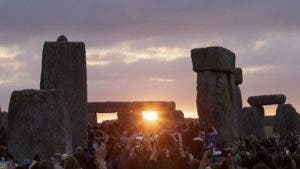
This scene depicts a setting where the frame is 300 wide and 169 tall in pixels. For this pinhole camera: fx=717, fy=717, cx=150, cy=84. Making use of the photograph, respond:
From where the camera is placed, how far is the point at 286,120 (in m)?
32.2

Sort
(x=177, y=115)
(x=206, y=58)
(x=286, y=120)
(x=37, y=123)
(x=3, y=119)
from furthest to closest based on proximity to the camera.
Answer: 1. (x=177, y=115)
2. (x=286, y=120)
3. (x=3, y=119)
4. (x=206, y=58)
5. (x=37, y=123)

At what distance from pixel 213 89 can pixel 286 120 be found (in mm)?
12171

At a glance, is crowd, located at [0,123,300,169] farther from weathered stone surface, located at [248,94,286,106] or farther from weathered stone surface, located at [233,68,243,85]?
weathered stone surface, located at [248,94,286,106]

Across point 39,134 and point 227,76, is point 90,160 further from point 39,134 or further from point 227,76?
point 227,76

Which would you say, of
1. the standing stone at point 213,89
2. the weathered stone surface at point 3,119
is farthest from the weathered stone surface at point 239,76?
the weathered stone surface at point 3,119

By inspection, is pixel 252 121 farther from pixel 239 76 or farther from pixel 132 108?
pixel 132 108

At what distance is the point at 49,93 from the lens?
51.0 feet

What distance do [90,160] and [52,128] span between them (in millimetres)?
1956

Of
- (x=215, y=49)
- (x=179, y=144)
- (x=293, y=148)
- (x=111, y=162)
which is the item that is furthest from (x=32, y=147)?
(x=293, y=148)

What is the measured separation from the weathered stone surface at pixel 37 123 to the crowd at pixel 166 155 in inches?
17.7

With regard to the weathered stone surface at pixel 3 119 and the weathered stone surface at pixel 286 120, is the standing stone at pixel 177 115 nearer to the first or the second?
the weathered stone surface at pixel 286 120

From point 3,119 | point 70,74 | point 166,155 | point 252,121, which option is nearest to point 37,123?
point 70,74

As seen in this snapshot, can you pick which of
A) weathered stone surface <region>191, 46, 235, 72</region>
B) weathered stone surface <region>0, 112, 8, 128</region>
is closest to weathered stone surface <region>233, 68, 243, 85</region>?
weathered stone surface <region>191, 46, 235, 72</region>

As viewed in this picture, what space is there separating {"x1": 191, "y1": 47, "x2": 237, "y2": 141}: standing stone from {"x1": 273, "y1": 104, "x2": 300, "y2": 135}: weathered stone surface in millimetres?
11249
